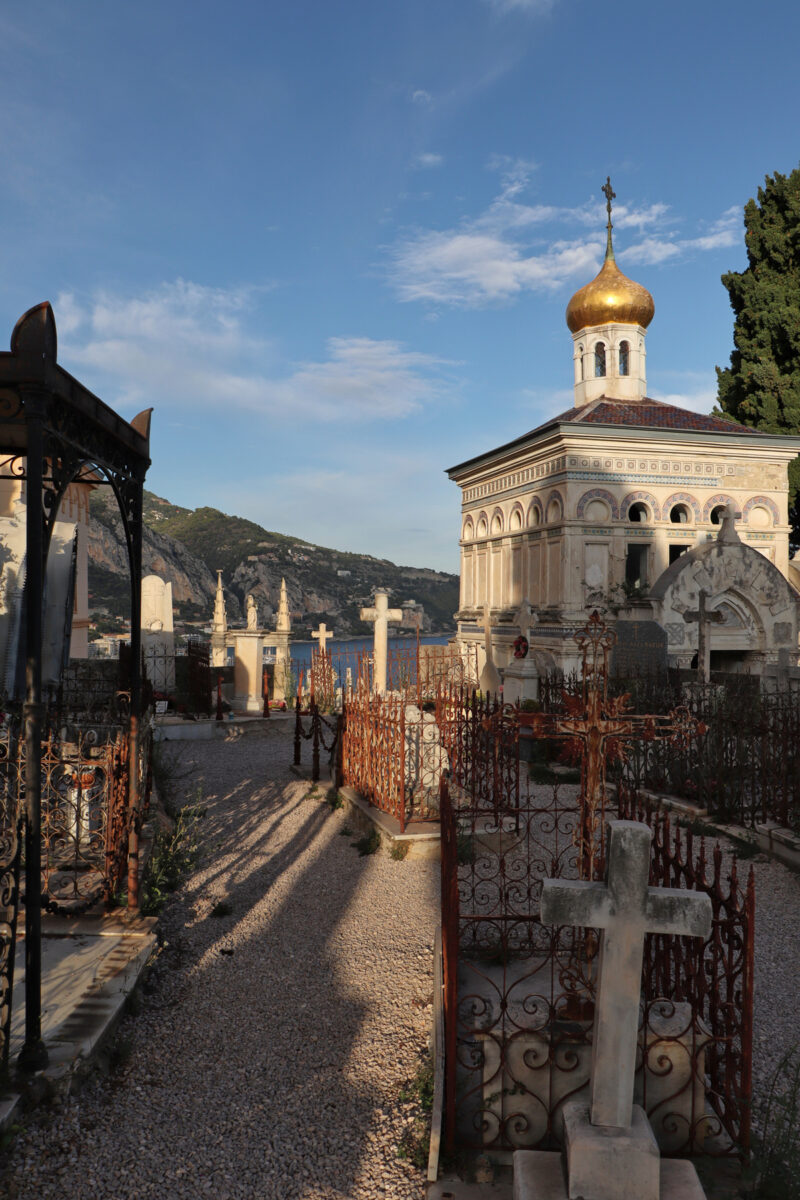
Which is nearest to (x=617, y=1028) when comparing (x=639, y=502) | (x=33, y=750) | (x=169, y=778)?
(x=33, y=750)

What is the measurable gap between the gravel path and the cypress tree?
81.3ft

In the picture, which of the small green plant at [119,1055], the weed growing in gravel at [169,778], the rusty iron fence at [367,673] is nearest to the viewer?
the small green plant at [119,1055]

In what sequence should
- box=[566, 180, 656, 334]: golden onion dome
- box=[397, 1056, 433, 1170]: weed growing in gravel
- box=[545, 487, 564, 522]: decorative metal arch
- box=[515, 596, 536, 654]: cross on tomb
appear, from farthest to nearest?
box=[566, 180, 656, 334]: golden onion dome, box=[545, 487, 564, 522]: decorative metal arch, box=[515, 596, 536, 654]: cross on tomb, box=[397, 1056, 433, 1170]: weed growing in gravel

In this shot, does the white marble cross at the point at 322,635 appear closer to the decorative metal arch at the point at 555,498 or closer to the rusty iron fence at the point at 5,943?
the decorative metal arch at the point at 555,498

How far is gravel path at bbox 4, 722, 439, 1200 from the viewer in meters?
3.58

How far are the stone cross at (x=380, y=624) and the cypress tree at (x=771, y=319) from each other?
60.8 ft

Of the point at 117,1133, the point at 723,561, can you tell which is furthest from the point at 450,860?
the point at 723,561

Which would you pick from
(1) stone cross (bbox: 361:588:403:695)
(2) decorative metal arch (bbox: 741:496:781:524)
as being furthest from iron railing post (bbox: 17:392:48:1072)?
(2) decorative metal arch (bbox: 741:496:781:524)

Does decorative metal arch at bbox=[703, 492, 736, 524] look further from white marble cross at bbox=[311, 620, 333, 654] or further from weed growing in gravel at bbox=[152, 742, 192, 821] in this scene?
weed growing in gravel at bbox=[152, 742, 192, 821]

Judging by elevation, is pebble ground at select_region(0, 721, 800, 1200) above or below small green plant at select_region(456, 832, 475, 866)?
below

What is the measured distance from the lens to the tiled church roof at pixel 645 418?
22.4m

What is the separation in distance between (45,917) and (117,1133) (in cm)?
221

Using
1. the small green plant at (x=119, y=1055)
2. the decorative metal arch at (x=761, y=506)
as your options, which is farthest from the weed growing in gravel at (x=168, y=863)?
the decorative metal arch at (x=761, y=506)

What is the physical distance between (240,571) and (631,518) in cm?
5433
